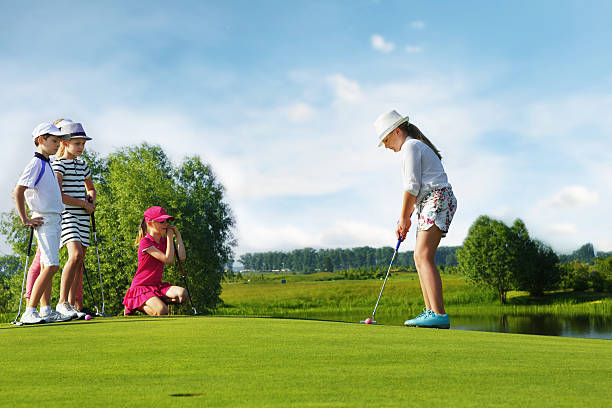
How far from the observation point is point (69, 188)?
319 inches

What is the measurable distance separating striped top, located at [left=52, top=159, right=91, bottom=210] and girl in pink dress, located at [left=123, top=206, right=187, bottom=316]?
3.89 ft

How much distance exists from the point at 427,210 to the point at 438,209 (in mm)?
131

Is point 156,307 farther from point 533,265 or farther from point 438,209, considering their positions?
point 533,265

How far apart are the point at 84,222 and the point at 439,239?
5114mm

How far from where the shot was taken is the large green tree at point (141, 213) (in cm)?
2892

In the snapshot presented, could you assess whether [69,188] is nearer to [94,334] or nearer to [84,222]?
[84,222]

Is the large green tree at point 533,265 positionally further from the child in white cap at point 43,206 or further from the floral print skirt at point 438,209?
the child in white cap at point 43,206

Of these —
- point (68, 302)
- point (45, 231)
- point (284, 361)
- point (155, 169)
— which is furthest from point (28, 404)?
point (155, 169)

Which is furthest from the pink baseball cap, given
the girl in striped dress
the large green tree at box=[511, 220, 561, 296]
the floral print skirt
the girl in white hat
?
the large green tree at box=[511, 220, 561, 296]

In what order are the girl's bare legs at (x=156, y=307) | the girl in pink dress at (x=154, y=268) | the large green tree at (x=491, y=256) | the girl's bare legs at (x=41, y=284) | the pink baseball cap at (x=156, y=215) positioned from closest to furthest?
1. the girl's bare legs at (x=41, y=284)
2. the girl's bare legs at (x=156, y=307)
3. the girl in pink dress at (x=154, y=268)
4. the pink baseball cap at (x=156, y=215)
5. the large green tree at (x=491, y=256)

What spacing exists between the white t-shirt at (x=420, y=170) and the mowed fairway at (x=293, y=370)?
1.93 meters

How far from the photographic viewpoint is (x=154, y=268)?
30.2 ft

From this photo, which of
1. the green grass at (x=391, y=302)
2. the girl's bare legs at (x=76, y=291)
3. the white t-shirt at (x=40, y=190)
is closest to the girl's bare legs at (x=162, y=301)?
the girl's bare legs at (x=76, y=291)

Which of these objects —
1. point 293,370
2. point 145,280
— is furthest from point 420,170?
point 145,280
